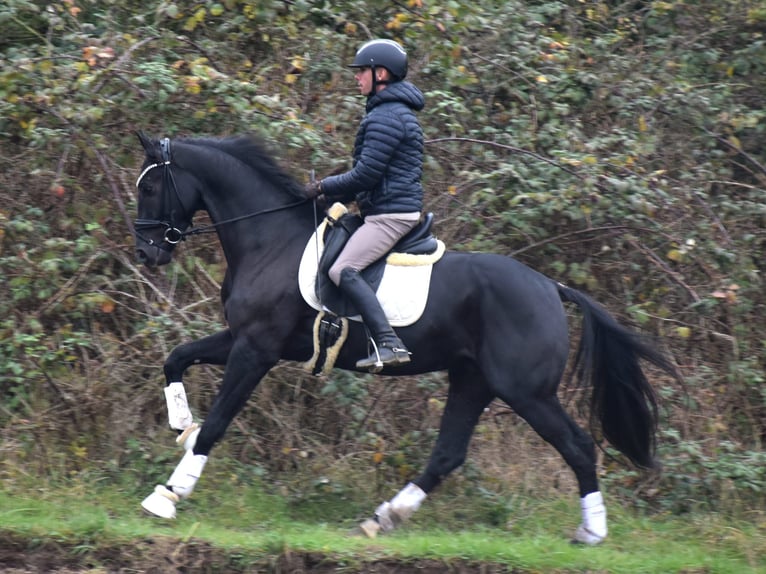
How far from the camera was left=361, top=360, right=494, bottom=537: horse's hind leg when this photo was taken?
630 centimetres

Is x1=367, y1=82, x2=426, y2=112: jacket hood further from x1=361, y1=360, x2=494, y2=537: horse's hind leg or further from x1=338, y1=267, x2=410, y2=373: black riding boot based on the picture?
x1=361, y1=360, x2=494, y2=537: horse's hind leg

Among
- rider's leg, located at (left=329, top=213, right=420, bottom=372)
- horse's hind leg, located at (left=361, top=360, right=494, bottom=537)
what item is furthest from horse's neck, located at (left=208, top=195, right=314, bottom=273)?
horse's hind leg, located at (left=361, top=360, right=494, bottom=537)

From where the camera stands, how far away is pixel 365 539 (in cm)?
601

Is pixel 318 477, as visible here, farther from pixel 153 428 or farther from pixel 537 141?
pixel 537 141

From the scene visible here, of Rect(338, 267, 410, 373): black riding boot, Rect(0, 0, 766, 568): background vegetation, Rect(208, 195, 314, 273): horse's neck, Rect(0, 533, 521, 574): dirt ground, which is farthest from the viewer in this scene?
Rect(0, 0, 766, 568): background vegetation

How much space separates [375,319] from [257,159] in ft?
4.67

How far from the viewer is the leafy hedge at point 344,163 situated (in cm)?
739

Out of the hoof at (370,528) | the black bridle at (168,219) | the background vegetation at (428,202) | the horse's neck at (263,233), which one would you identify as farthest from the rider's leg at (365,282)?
the background vegetation at (428,202)

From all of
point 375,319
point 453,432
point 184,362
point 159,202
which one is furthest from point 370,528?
point 159,202

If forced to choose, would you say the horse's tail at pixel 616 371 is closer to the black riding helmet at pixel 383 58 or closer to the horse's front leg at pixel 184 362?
the black riding helmet at pixel 383 58

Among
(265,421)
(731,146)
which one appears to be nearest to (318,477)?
(265,421)

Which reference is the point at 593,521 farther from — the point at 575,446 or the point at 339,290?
the point at 339,290

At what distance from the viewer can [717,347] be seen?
8.24 m

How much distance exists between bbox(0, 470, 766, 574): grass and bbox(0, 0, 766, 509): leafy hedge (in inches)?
20.2
